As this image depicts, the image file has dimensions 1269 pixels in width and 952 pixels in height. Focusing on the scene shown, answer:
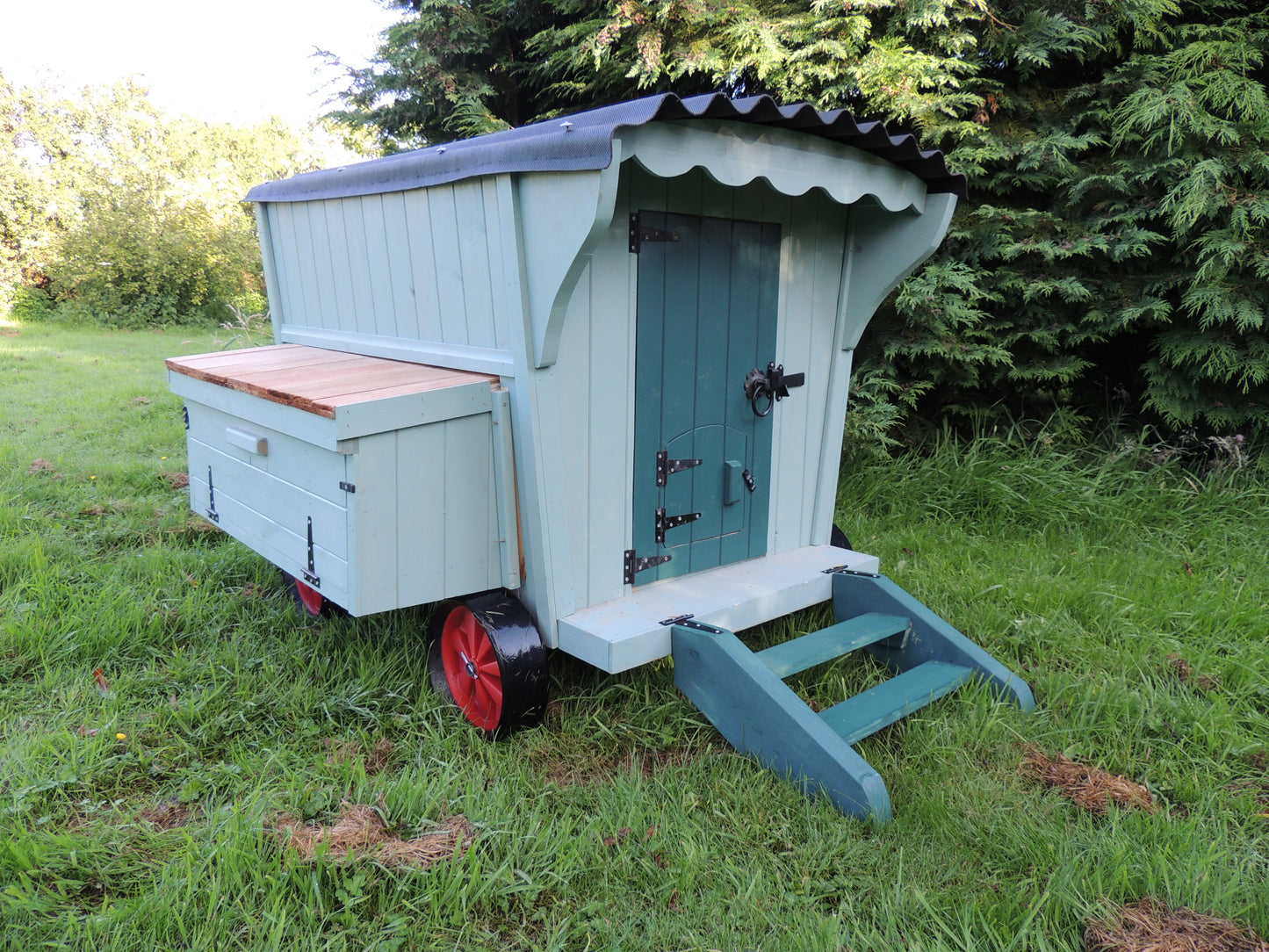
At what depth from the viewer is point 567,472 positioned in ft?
9.09

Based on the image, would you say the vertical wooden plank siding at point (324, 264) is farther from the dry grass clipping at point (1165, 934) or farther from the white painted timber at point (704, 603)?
the dry grass clipping at point (1165, 934)

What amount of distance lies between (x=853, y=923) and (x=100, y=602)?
123 inches

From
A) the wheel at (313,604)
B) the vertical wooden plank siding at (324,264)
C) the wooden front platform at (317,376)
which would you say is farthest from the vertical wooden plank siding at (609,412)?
the vertical wooden plank siding at (324,264)

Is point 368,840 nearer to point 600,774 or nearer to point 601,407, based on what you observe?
point 600,774

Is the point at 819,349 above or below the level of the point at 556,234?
below

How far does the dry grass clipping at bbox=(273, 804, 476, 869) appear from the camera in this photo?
2139 millimetres

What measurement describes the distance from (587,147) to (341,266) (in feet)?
5.55

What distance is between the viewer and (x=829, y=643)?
295 centimetres

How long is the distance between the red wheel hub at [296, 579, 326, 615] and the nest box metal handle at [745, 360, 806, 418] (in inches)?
76.7

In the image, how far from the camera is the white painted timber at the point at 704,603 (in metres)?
2.71

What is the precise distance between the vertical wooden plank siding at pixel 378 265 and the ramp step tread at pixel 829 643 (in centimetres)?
187

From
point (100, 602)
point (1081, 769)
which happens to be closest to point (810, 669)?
point (1081, 769)

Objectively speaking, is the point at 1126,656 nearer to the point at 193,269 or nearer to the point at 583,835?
the point at 583,835

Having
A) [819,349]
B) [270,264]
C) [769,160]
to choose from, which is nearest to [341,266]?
[270,264]
